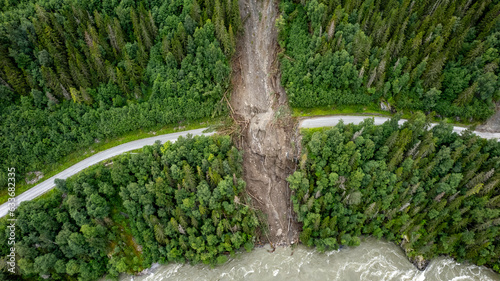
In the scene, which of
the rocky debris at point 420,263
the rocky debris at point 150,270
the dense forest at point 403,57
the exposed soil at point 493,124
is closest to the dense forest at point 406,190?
the rocky debris at point 420,263

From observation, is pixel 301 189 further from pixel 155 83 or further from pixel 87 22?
pixel 87 22

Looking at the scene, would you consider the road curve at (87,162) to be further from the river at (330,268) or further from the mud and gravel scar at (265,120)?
the river at (330,268)

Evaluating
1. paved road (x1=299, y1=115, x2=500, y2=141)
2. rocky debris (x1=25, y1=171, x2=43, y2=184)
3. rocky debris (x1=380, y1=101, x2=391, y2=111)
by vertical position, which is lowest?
rocky debris (x1=25, y1=171, x2=43, y2=184)

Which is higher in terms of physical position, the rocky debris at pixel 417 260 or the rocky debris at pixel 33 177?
the rocky debris at pixel 33 177

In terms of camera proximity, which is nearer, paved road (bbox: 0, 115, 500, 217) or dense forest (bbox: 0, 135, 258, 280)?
dense forest (bbox: 0, 135, 258, 280)

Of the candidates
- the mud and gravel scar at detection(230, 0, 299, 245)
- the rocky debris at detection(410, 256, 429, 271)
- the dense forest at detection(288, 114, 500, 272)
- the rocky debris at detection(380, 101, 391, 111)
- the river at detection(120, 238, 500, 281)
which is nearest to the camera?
the dense forest at detection(288, 114, 500, 272)

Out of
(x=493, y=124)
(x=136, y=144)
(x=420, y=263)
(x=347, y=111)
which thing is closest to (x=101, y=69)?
(x=136, y=144)

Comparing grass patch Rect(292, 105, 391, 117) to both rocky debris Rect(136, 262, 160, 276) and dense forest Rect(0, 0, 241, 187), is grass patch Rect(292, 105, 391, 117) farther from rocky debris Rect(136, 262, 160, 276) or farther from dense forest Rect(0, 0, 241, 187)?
rocky debris Rect(136, 262, 160, 276)

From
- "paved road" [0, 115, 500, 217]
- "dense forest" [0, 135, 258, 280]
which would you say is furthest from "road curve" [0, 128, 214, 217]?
"dense forest" [0, 135, 258, 280]
